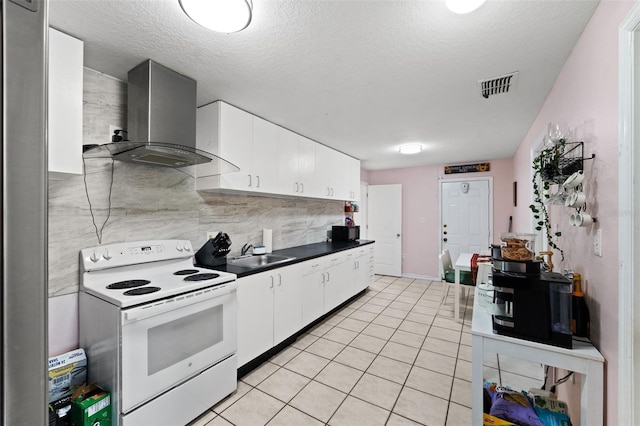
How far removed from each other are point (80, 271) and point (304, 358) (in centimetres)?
190

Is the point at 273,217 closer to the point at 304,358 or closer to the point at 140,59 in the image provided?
the point at 304,358

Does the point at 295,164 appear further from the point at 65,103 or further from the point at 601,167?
the point at 601,167

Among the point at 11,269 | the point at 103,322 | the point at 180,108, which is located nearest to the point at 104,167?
the point at 180,108

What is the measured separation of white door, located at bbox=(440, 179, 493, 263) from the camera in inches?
198

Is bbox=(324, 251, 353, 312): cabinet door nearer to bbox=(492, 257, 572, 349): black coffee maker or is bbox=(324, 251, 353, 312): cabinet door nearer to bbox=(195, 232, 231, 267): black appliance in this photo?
bbox=(195, 232, 231, 267): black appliance

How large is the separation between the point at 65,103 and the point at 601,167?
2.72 metres

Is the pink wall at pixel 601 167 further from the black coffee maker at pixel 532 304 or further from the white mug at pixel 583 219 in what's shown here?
the black coffee maker at pixel 532 304

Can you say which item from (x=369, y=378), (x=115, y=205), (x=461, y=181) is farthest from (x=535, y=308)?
(x=461, y=181)

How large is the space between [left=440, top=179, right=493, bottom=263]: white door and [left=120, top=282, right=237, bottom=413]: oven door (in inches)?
183

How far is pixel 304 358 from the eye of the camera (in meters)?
2.52

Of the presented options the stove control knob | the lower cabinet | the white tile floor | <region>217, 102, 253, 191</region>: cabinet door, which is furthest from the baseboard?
the stove control knob

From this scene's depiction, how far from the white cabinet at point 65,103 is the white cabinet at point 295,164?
1746 mm

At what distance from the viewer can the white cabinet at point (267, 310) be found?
86.0 inches

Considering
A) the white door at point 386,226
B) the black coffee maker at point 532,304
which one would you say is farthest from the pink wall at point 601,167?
the white door at point 386,226
